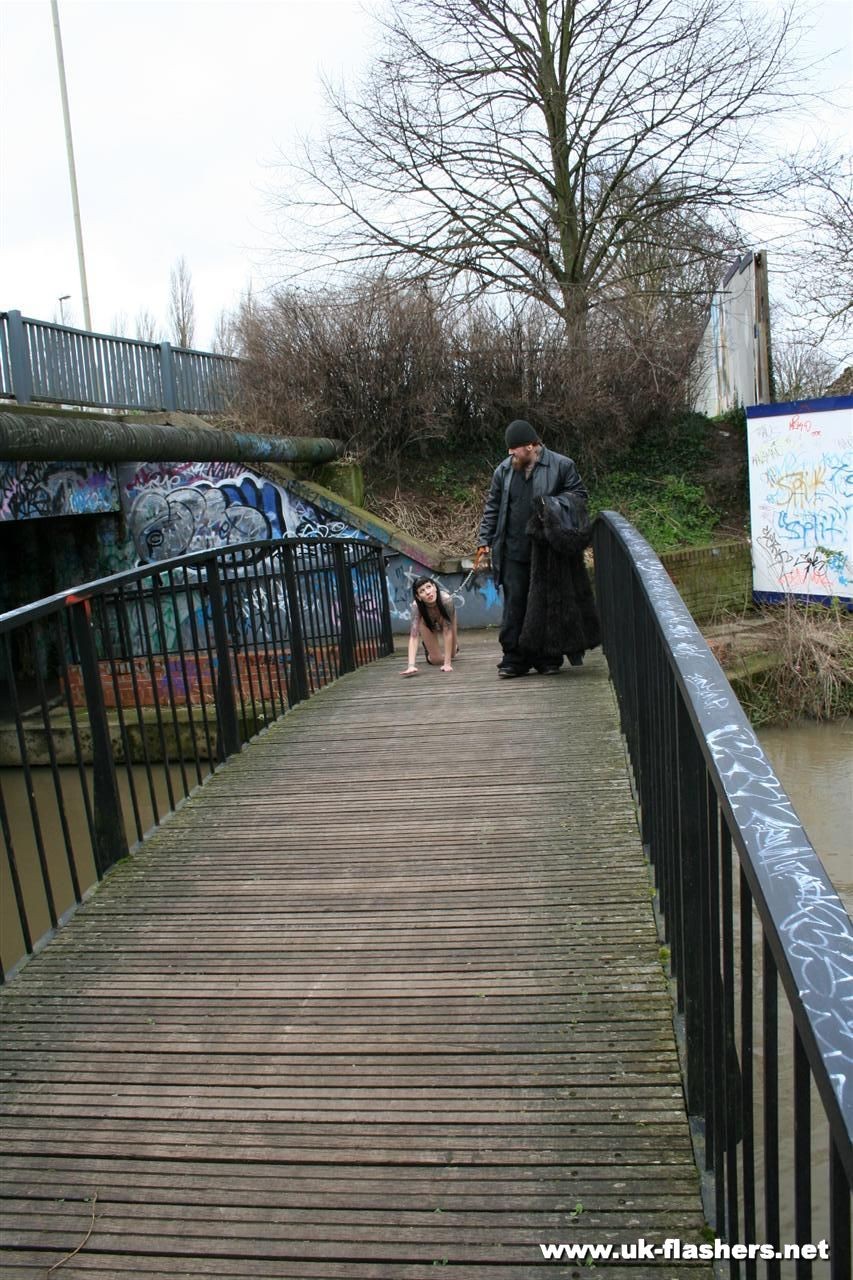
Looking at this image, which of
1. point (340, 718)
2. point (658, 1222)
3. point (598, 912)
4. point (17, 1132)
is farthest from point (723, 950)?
point (340, 718)

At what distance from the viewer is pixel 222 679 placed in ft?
19.4

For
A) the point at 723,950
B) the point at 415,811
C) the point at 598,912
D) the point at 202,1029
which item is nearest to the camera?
the point at 723,950

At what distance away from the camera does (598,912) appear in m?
3.58

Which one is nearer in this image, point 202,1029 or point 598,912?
point 202,1029

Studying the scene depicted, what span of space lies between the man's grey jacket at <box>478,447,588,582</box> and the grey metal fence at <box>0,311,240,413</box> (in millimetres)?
8231

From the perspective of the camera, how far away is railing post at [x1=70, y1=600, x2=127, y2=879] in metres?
4.38

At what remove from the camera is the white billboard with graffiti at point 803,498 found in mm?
12766

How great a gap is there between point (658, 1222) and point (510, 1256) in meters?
0.31

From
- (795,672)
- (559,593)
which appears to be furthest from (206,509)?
(559,593)

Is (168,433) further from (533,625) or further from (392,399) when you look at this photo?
(533,625)

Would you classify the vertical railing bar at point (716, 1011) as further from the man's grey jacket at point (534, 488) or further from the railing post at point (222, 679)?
the man's grey jacket at point (534, 488)

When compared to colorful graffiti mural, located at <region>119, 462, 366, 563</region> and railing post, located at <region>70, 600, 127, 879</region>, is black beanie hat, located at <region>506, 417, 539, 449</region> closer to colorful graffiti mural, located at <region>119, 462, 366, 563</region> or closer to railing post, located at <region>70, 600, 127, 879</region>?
railing post, located at <region>70, 600, 127, 879</region>

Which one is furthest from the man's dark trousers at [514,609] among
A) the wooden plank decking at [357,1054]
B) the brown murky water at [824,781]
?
the brown murky water at [824,781]

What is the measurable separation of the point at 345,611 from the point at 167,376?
9722 mm
